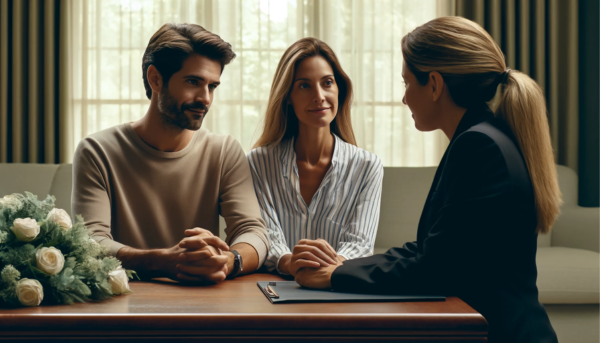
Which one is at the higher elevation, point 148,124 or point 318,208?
point 148,124

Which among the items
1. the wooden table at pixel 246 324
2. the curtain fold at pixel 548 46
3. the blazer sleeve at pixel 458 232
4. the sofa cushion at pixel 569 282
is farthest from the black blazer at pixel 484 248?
the curtain fold at pixel 548 46

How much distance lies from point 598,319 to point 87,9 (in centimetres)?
366

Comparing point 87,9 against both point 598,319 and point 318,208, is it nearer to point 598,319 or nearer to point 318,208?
point 318,208

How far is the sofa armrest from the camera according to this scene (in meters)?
3.08

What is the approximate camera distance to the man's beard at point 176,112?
1742 millimetres

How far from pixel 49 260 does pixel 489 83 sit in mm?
992

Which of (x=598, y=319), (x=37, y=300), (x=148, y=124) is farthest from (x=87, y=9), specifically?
(x=598, y=319)

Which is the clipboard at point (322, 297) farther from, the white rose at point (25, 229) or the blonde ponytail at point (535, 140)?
the white rose at point (25, 229)

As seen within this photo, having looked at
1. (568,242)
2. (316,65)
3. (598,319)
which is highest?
(316,65)

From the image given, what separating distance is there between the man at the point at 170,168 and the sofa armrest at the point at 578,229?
2.22m

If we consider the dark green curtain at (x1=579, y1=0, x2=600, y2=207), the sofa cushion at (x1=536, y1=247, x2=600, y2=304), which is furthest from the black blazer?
the dark green curtain at (x1=579, y1=0, x2=600, y2=207)

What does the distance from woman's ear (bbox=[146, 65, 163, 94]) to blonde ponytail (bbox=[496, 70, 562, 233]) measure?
112 centimetres

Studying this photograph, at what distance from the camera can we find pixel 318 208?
184cm

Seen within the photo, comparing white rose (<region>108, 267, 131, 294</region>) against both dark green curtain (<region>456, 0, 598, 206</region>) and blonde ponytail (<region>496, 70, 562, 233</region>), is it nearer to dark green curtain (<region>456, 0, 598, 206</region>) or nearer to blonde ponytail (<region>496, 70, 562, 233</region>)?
blonde ponytail (<region>496, 70, 562, 233</region>)
